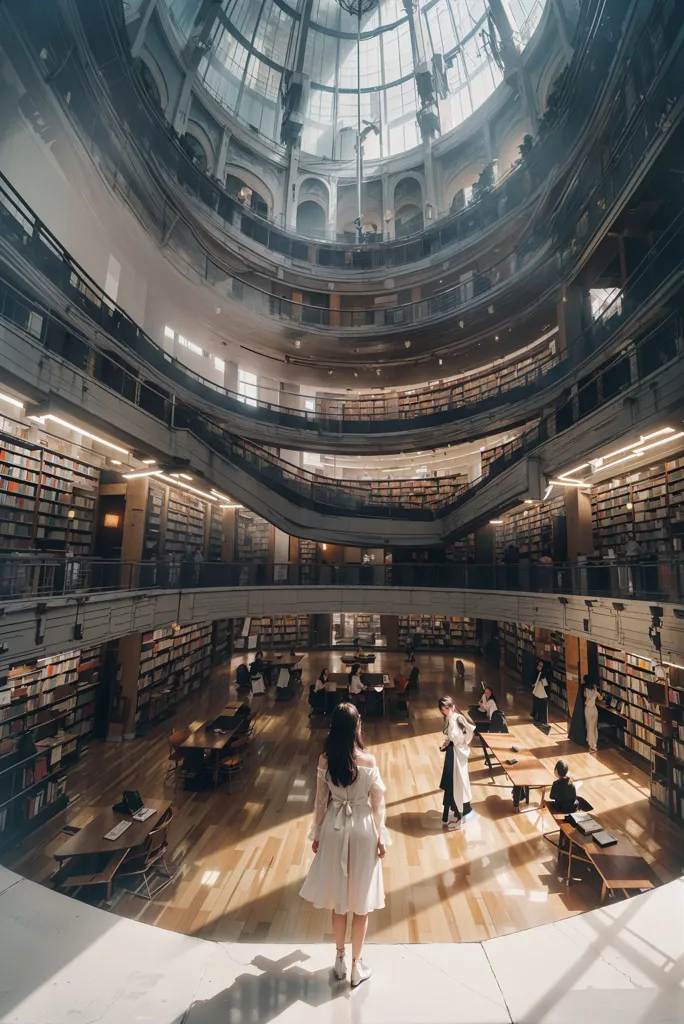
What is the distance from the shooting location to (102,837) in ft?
13.9

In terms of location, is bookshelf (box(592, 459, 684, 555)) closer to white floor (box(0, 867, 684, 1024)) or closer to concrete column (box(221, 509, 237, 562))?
white floor (box(0, 867, 684, 1024))

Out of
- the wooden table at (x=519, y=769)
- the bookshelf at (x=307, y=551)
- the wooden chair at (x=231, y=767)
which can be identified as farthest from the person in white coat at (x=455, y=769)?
the bookshelf at (x=307, y=551)

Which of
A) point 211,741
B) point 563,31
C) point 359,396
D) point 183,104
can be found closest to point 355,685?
point 211,741

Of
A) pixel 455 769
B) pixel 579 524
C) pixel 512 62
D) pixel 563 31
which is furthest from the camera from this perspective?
pixel 512 62

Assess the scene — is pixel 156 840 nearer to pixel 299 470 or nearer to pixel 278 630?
pixel 299 470

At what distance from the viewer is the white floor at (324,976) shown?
1305 mm

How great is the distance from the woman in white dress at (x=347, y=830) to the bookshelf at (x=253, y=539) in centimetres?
1269

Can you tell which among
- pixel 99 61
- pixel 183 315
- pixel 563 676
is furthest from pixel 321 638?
pixel 99 61

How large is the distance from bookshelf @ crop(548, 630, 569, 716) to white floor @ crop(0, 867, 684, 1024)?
8.89 m

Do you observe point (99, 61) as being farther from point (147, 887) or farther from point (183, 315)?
point (147, 887)

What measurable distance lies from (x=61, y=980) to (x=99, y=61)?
13.1m

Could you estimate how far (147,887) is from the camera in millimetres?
4250

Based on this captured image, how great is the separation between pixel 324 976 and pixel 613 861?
3828 mm

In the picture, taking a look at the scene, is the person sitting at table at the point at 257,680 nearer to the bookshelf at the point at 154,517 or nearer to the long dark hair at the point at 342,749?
the bookshelf at the point at 154,517
